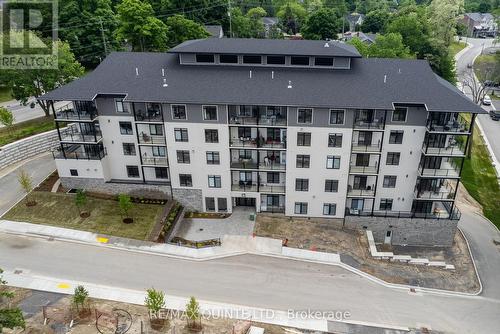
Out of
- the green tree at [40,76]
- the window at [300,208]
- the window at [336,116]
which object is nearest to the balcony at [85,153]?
the green tree at [40,76]

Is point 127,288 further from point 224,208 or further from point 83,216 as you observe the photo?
point 224,208

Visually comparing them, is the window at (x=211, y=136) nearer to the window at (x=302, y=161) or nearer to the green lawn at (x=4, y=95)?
the window at (x=302, y=161)

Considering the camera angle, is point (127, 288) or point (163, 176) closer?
point (127, 288)

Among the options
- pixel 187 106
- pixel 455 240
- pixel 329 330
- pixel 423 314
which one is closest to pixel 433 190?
pixel 455 240

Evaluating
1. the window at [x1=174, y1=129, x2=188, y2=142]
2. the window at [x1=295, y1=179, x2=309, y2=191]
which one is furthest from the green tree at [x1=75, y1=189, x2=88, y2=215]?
the window at [x1=295, y1=179, x2=309, y2=191]

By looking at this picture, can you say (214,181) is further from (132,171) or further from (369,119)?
(369,119)

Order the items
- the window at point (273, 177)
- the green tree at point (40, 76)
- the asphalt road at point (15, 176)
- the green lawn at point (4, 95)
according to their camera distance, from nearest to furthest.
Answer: the asphalt road at point (15, 176) → the window at point (273, 177) → the green tree at point (40, 76) → the green lawn at point (4, 95)

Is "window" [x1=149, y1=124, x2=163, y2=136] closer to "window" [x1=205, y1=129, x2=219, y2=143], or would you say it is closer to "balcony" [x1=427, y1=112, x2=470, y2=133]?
"window" [x1=205, y1=129, x2=219, y2=143]
